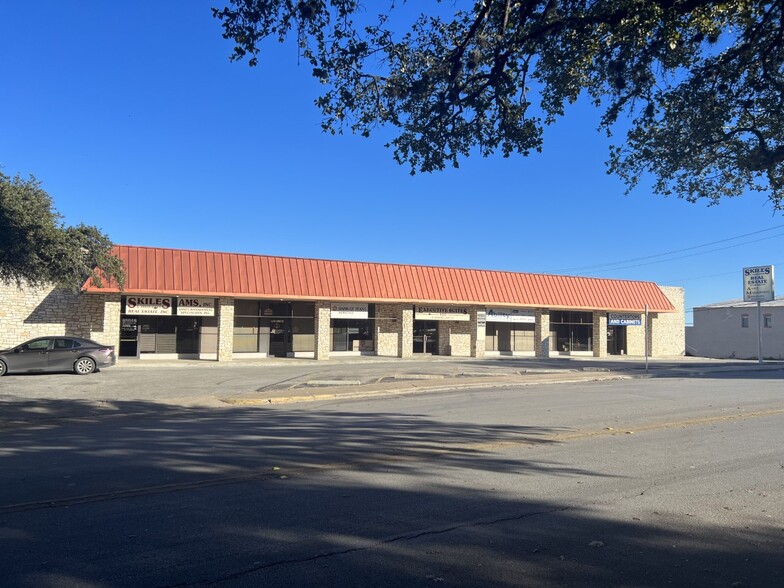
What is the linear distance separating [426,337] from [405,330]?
347 centimetres

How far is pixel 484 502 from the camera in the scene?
6.18 metres

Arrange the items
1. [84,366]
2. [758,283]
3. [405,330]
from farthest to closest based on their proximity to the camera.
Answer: [758,283] → [405,330] → [84,366]

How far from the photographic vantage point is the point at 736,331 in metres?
51.5

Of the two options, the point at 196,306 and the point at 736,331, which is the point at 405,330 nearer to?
the point at 196,306

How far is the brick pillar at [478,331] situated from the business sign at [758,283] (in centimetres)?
1692

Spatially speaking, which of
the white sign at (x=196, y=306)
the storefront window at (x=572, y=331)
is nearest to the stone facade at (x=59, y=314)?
the white sign at (x=196, y=306)

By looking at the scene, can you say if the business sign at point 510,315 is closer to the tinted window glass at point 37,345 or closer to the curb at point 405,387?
the curb at point 405,387

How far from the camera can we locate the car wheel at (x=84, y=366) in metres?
Result: 22.1

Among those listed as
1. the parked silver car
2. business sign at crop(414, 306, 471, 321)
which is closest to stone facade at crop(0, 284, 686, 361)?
business sign at crop(414, 306, 471, 321)

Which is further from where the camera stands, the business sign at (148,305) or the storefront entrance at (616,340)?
the storefront entrance at (616,340)

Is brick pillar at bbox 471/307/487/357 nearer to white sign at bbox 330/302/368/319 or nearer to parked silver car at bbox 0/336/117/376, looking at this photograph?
white sign at bbox 330/302/368/319

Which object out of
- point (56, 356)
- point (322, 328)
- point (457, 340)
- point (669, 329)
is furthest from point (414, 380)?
point (669, 329)

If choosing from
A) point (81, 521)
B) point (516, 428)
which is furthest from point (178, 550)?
point (516, 428)

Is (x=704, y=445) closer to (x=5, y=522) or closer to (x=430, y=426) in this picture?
(x=430, y=426)
